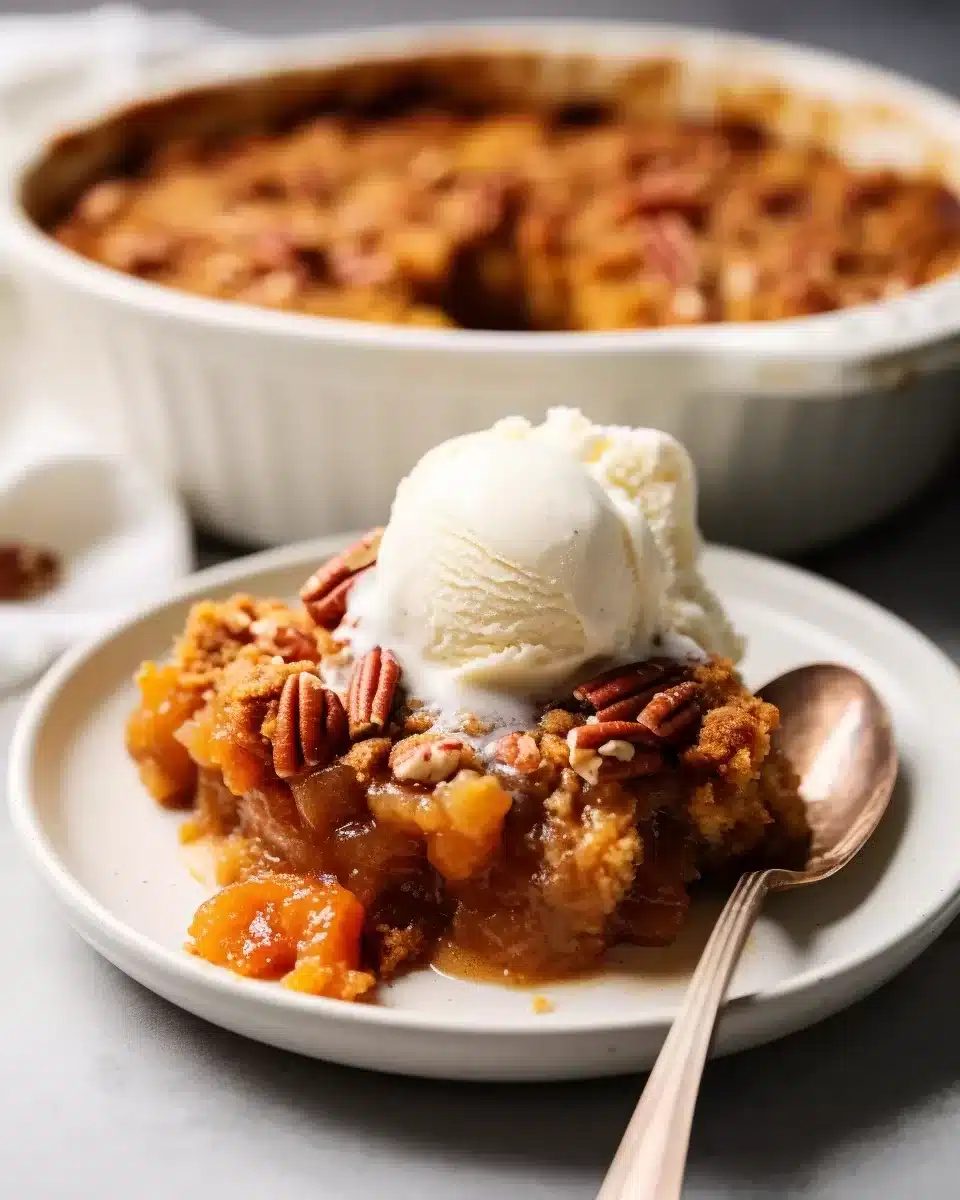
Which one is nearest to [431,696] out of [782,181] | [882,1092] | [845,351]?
[882,1092]

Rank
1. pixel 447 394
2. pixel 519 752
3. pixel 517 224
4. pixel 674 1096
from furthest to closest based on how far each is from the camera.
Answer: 1. pixel 517 224
2. pixel 447 394
3. pixel 519 752
4. pixel 674 1096

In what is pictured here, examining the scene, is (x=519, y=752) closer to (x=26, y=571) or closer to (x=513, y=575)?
(x=513, y=575)

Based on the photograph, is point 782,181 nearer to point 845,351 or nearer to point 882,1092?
point 845,351

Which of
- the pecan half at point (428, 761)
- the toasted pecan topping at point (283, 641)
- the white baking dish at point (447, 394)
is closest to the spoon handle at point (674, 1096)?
the pecan half at point (428, 761)

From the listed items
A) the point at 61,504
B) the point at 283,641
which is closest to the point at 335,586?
the point at 283,641

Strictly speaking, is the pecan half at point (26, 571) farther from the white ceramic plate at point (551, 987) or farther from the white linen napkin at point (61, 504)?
the white ceramic plate at point (551, 987)

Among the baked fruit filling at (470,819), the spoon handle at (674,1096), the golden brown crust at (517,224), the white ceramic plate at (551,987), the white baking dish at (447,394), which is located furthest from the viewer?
the golden brown crust at (517,224)

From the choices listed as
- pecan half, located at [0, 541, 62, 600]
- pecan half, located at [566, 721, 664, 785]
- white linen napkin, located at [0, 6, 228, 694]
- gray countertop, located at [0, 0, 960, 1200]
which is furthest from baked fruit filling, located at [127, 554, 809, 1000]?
pecan half, located at [0, 541, 62, 600]
